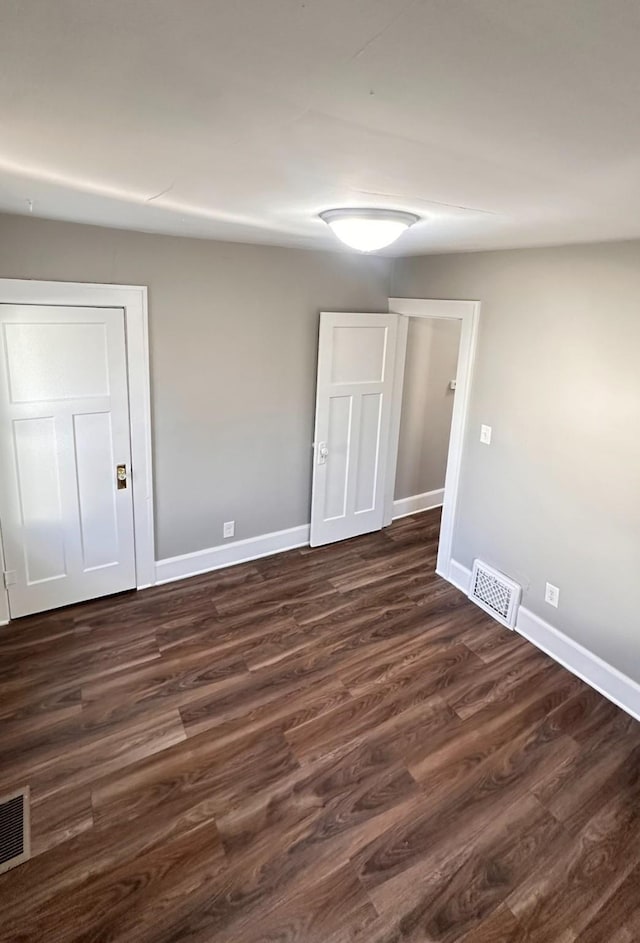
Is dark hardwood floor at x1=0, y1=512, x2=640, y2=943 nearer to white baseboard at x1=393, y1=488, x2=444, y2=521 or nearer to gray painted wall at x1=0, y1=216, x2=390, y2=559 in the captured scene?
gray painted wall at x1=0, y1=216, x2=390, y2=559

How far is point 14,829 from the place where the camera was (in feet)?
6.98

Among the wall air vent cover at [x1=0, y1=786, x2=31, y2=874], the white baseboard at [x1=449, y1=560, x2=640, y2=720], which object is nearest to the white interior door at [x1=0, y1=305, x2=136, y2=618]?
the wall air vent cover at [x1=0, y1=786, x2=31, y2=874]

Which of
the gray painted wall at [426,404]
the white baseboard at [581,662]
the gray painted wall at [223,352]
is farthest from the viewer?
the gray painted wall at [426,404]

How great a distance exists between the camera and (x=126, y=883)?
6.43 feet

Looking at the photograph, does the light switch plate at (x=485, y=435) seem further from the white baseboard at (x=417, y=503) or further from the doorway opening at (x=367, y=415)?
the white baseboard at (x=417, y=503)

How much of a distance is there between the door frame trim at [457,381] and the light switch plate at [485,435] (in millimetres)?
151

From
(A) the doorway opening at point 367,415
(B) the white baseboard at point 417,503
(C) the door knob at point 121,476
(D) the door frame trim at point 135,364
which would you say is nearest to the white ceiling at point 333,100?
(D) the door frame trim at point 135,364

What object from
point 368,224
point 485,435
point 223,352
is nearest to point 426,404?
point 485,435

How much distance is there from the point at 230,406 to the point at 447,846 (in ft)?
9.18

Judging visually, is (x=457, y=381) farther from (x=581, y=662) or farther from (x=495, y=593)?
(x=581, y=662)

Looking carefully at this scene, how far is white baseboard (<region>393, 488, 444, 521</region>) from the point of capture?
5.13 m

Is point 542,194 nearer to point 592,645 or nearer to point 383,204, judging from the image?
point 383,204

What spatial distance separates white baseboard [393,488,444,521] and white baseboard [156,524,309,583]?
3.58 ft

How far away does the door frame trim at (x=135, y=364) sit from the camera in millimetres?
2896
